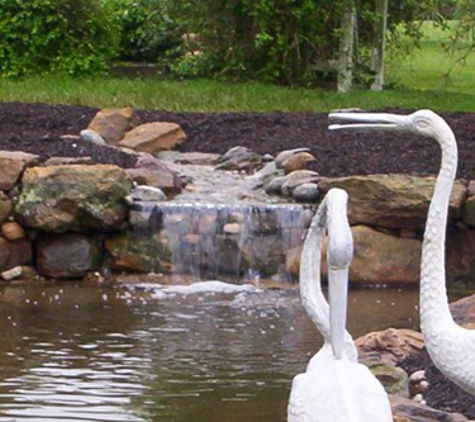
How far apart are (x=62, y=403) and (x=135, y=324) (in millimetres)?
2147

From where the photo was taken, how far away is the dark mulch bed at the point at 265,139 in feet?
41.8

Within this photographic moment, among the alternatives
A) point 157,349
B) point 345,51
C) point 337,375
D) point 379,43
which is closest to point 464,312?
point 157,349

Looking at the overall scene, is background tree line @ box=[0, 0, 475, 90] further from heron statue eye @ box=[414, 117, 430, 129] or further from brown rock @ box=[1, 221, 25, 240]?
heron statue eye @ box=[414, 117, 430, 129]

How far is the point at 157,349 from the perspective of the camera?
8.91 metres

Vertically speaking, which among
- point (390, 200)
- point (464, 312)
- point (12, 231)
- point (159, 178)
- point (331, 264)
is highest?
point (331, 264)

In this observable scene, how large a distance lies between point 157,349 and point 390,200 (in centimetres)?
323

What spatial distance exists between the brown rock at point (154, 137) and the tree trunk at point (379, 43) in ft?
17.1

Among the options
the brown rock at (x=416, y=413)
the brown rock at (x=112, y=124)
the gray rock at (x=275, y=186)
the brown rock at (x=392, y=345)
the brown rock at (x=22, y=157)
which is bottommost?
the gray rock at (x=275, y=186)

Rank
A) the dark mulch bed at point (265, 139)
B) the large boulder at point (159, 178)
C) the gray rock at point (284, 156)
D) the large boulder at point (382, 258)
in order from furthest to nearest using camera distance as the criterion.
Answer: the gray rock at point (284, 156), the dark mulch bed at point (265, 139), the large boulder at point (159, 178), the large boulder at point (382, 258)

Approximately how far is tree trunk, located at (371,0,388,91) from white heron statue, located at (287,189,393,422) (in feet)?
43.7

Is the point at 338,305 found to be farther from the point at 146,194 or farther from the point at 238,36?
the point at 238,36

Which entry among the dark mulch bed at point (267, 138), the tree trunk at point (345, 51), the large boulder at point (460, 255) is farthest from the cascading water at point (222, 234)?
the tree trunk at point (345, 51)

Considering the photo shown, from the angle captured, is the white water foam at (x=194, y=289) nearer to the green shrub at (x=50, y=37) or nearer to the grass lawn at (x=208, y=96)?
the grass lawn at (x=208, y=96)

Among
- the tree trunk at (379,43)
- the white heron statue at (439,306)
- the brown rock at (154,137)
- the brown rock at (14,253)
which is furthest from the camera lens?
the tree trunk at (379,43)
